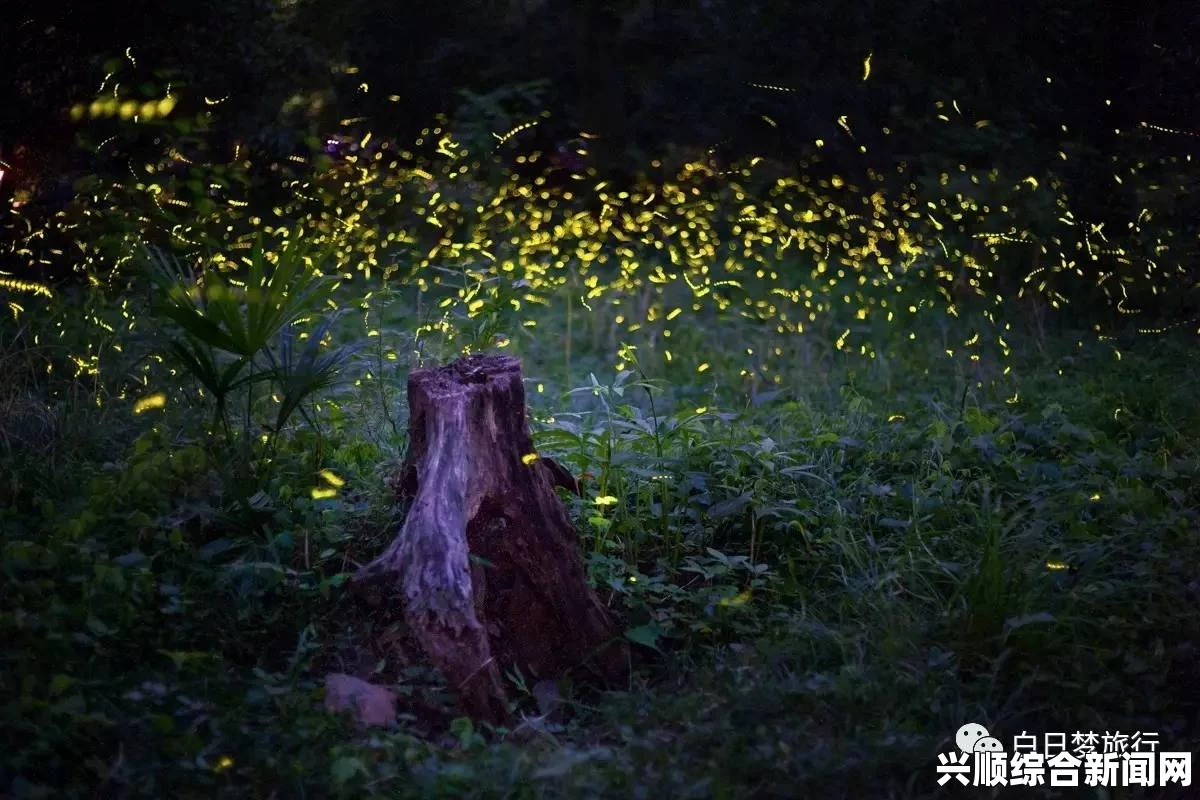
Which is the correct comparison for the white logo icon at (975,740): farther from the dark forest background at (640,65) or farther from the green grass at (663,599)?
the dark forest background at (640,65)

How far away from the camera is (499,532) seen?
12.8 feet

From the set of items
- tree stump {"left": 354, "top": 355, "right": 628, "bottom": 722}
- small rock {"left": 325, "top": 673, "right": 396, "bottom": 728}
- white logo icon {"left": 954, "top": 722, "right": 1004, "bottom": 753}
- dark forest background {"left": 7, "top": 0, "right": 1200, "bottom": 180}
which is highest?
dark forest background {"left": 7, "top": 0, "right": 1200, "bottom": 180}

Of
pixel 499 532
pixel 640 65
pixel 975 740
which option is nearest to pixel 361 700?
pixel 499 532

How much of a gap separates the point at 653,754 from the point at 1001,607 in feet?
4.11

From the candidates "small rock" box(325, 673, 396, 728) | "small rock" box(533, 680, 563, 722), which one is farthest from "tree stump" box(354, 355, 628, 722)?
"small rock" box(325, 673, 396, 728)

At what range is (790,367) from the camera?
22.9ft

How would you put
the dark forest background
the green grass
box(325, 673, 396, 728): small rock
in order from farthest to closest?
the dark forest background < box(325, 673, 396, 728): small rock < the green grass

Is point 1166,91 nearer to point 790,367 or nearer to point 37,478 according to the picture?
point 790,367

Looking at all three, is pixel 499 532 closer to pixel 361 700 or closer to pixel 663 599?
pixel 663 599

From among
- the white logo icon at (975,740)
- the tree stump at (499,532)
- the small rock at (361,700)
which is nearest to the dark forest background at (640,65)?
the tree stump at (499,532)

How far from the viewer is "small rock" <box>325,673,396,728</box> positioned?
3.30 meters

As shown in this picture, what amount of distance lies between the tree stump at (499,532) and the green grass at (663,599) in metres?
0.16

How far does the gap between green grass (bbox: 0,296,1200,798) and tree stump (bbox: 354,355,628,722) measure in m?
0.16

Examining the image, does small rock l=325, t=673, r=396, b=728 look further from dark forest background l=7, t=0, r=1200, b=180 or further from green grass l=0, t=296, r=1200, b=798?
dark forest background l=7, t=0, r=1200, b=180
